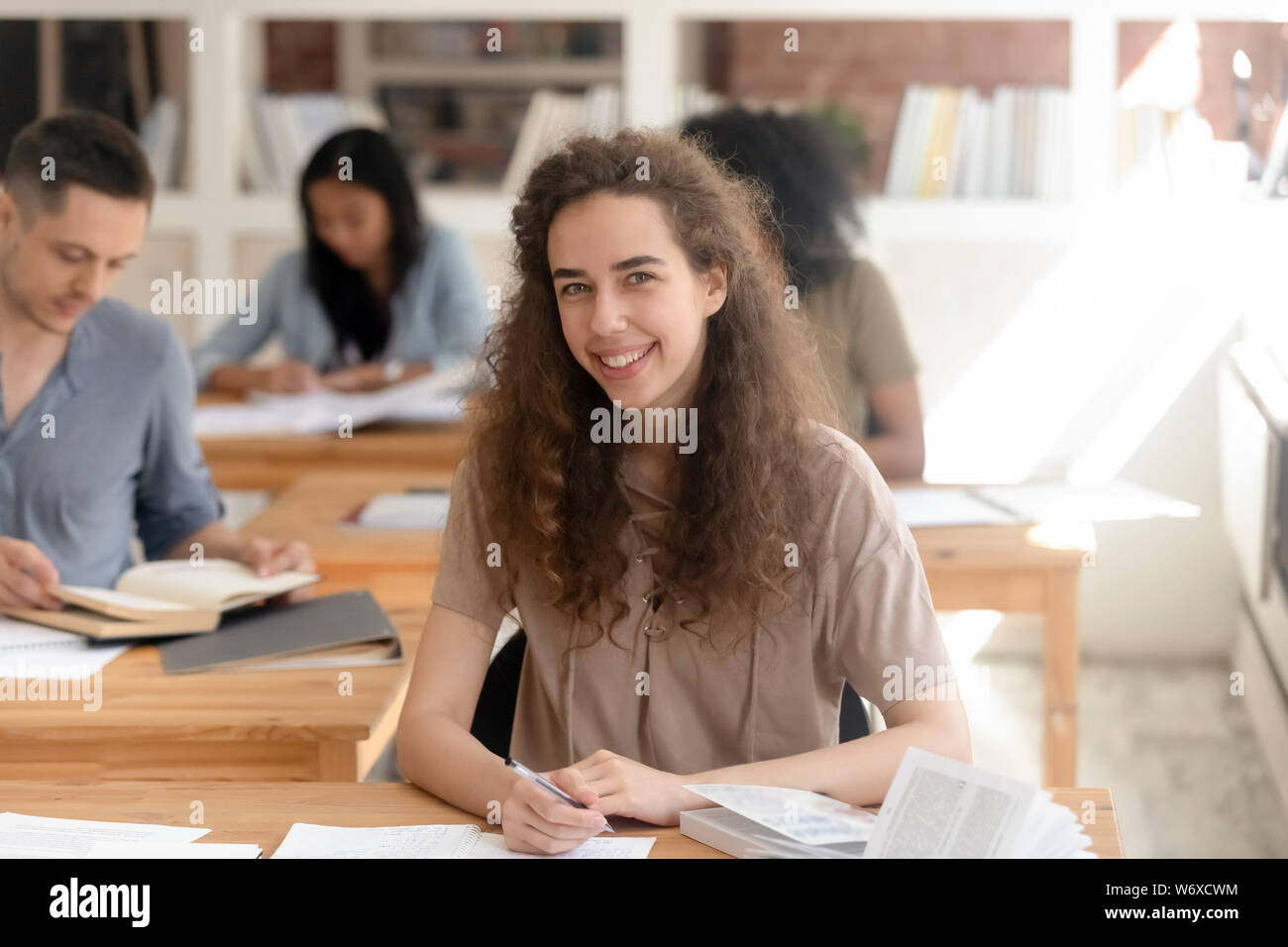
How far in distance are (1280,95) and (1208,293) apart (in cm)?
83

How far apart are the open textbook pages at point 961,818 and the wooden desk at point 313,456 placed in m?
1.85

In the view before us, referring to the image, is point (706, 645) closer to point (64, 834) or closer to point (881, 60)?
point (64, 834)

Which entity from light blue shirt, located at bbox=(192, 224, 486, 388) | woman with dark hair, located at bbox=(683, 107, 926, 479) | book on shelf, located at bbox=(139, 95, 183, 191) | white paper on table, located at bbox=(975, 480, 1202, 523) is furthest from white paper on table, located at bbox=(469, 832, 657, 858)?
book on shelf, located at bbox=(139, 95, 183, 191)

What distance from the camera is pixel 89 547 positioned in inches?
83.3

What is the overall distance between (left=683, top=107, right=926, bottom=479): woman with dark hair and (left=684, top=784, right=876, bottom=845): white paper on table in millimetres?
1523

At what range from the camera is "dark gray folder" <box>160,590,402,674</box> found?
1708mm

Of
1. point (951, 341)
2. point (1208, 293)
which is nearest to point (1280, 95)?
point (1208, 293)

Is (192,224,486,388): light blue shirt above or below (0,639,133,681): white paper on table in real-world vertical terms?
above

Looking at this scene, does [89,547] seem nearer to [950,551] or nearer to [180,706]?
[180,706]

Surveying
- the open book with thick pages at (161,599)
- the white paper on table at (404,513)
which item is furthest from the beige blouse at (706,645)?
the white paper on table at (404,513)

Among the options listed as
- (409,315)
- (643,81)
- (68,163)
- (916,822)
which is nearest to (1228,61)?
(643,81)

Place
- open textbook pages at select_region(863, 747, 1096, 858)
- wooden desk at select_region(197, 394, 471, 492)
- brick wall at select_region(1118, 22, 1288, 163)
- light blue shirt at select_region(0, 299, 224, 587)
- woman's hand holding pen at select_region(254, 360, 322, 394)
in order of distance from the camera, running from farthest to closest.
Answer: brick wall at select_region(1118, 22, 1288, 163) < woman's hand holding pen at select_region(254, 360, 322, 394) < wooden desk at select_region(197, 394, 471, 492) < light blue shirt at select_region(0, 299, 224, 587) < open textbook pages at select_region(863, 747, 1096, 858)

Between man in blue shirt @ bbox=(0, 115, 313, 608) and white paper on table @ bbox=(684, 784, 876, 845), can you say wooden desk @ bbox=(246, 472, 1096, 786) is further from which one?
white paper on table @ bbox=(684, 784, 876, 845)
